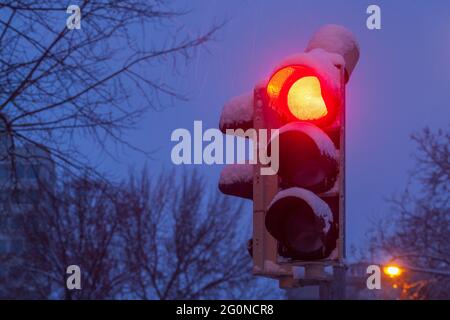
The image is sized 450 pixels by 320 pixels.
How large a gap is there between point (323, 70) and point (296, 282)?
97 centimetres

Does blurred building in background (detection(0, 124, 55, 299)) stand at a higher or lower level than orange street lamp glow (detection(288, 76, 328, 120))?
lower

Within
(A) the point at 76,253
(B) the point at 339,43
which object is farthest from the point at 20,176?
(A) the point at 76,253

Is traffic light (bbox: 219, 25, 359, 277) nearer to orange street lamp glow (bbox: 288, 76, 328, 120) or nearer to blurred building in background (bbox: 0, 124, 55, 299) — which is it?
orange street lamp glow (bbox: 288, 76, 328, 120)

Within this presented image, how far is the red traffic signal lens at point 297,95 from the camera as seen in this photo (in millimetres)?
4543

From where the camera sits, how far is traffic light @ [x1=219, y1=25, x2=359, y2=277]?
4441 mm

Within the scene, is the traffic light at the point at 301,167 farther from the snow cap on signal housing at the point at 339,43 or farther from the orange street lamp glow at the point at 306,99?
the snow cap on signal housing at the point at 339,43

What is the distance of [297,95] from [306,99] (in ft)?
0.15

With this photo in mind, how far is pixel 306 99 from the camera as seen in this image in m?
4.57

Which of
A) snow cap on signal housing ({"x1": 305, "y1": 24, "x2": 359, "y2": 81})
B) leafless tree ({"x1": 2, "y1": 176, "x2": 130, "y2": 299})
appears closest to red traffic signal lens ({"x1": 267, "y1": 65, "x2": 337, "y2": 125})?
snow cap on signal housing ({"x1": 305, "y1": 24, "x2": 359, "y2": 81})

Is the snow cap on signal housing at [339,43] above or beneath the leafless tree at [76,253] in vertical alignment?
above

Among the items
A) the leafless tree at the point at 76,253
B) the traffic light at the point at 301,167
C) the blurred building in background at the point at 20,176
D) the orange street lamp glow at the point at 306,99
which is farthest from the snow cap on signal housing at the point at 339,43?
the leafless tree at the point at 76,253

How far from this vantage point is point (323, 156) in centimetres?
443
